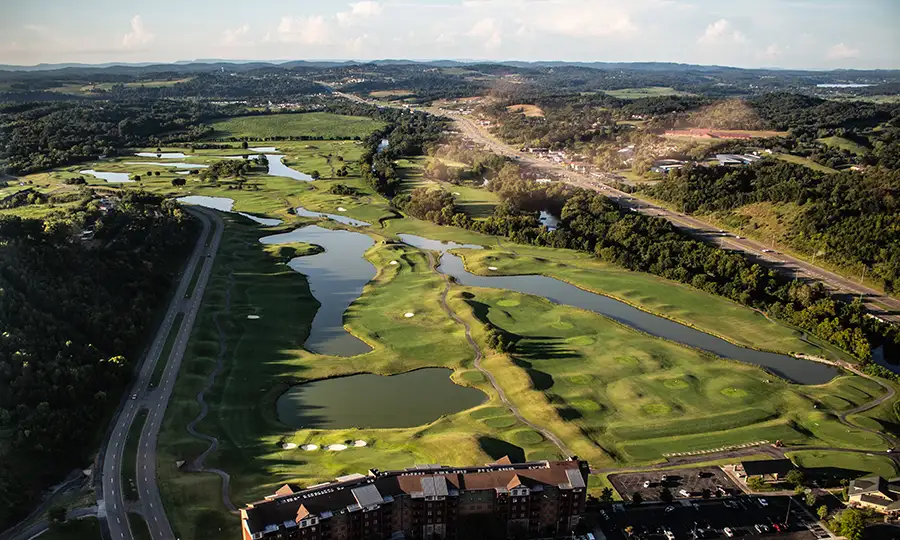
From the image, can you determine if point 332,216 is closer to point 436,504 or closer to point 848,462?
point 436,504


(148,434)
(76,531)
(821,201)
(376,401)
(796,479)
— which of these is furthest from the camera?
(821,201)

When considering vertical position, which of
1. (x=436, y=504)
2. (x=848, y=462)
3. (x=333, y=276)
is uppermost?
(x=436, y=504)

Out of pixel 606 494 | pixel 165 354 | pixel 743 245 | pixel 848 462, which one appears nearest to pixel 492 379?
pixel 606 494

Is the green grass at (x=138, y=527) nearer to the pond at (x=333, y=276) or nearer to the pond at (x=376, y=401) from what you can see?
the pond at (x=376, y=401)

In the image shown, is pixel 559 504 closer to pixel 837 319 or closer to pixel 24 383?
pixel 24 383

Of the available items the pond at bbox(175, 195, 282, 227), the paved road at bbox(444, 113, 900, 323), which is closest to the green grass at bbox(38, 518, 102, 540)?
the pond at bbox(175, 195, 282, 227)

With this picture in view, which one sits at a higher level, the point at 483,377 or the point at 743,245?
the point at 743,245

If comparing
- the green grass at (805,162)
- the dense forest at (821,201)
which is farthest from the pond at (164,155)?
the green grass at (805,162)

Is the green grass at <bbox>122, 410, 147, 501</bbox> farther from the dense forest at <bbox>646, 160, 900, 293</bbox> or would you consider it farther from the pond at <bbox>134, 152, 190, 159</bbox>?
the pond at <bbox>134, 152, 190, 159</bbox>
